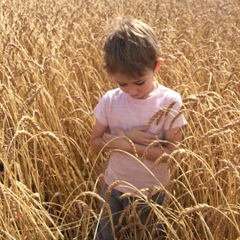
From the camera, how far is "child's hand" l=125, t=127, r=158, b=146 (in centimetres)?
133

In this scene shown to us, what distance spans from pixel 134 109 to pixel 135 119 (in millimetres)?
34

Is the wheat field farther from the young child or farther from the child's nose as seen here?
the child's nose

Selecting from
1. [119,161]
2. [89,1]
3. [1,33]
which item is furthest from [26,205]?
[89,1]

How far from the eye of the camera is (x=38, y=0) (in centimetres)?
501

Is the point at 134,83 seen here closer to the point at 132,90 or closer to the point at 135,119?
the point at 132,90

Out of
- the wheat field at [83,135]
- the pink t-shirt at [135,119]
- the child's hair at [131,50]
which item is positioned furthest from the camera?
the pink t-shirt at [135,119]

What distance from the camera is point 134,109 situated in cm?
140

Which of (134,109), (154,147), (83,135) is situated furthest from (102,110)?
(83,135)

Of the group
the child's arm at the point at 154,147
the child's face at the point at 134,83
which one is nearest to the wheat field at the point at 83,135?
the child's arm at the point at 154,147

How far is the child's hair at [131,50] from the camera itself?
50.0 inches

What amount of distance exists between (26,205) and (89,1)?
4.11 m

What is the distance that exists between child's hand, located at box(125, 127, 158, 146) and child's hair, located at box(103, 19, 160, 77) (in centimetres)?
18

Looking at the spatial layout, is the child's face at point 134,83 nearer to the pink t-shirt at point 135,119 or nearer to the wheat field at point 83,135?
the pink t-shirt at point 135,119

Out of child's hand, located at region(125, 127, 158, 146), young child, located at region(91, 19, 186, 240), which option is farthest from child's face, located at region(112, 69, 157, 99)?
child's hand, located at region(125, 127, 158, 146)
